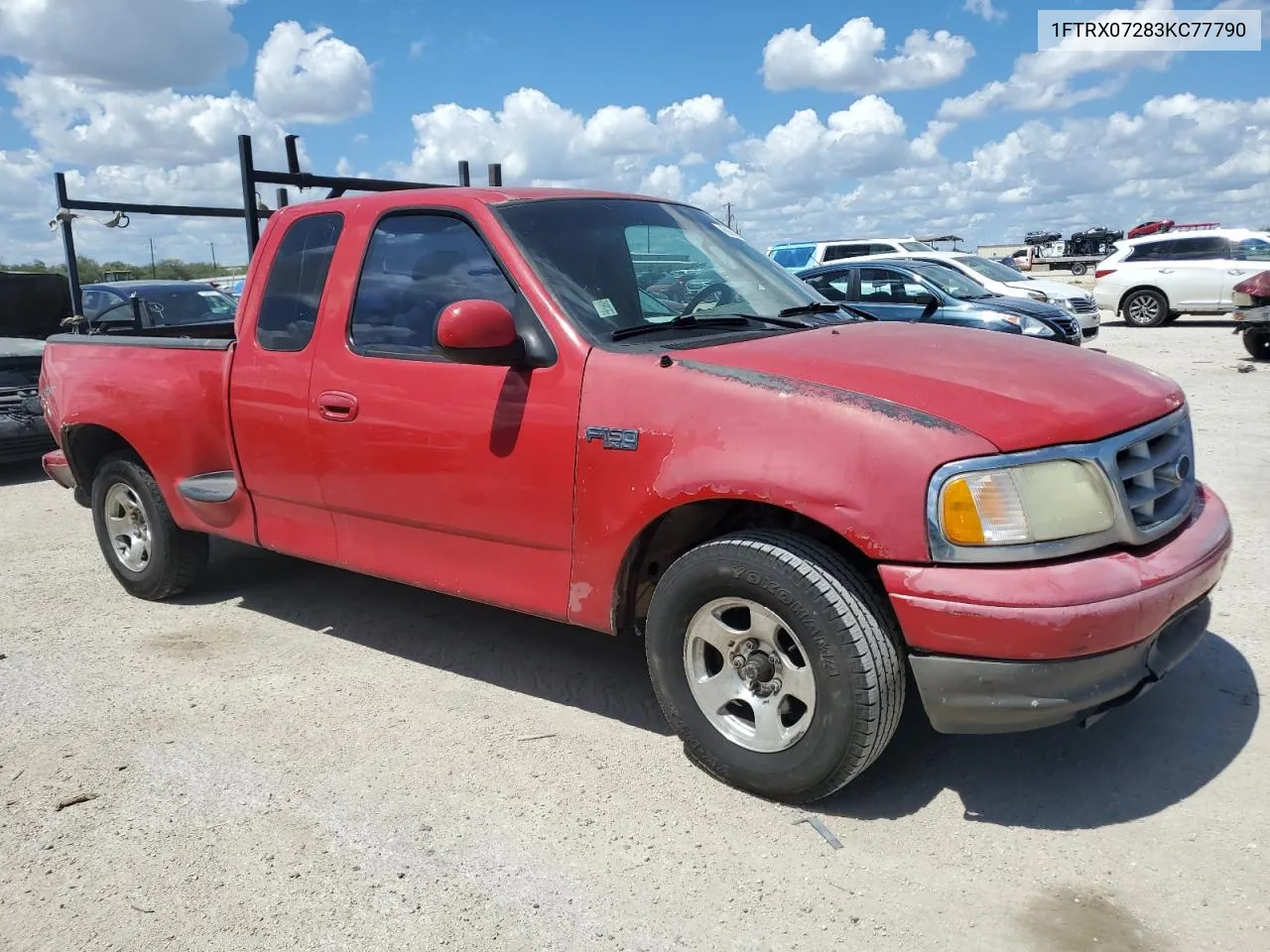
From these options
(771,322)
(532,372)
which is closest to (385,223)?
(532,372)

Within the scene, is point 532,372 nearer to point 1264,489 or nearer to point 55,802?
point 55,802

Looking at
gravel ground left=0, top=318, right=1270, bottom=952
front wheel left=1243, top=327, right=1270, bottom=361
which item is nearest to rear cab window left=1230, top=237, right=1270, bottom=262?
front wheel left=1243, top=327, right=1270, bottom=361

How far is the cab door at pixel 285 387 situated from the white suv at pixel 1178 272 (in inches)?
756

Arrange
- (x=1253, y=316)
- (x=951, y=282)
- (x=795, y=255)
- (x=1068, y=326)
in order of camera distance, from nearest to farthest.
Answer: (x=1068, y=326) < (x=951, y=282) < (x=1253, y=316) < (x=795, y=255)

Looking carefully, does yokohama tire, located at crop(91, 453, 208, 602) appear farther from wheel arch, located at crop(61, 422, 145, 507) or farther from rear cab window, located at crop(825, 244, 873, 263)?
rear cab window, located at crop(825, 244, 873, 263)

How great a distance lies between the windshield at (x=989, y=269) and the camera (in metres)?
15.8

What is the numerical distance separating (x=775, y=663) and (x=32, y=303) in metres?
11.0

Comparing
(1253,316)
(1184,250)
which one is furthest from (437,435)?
(1184,250)

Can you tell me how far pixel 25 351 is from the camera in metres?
9.77

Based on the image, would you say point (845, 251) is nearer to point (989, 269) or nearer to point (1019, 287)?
point (989, 269)

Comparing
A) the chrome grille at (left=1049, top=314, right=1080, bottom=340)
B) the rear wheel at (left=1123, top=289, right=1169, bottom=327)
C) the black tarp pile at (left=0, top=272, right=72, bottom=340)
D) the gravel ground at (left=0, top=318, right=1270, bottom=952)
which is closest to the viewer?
the gravel ground at (left=0, top=318, right=1270, bottom=952)

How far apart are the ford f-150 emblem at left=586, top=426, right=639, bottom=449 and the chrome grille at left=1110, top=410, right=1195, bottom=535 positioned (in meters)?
1.40

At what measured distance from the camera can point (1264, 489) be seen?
21.9ft

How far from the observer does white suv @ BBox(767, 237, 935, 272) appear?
1953 centimetres
